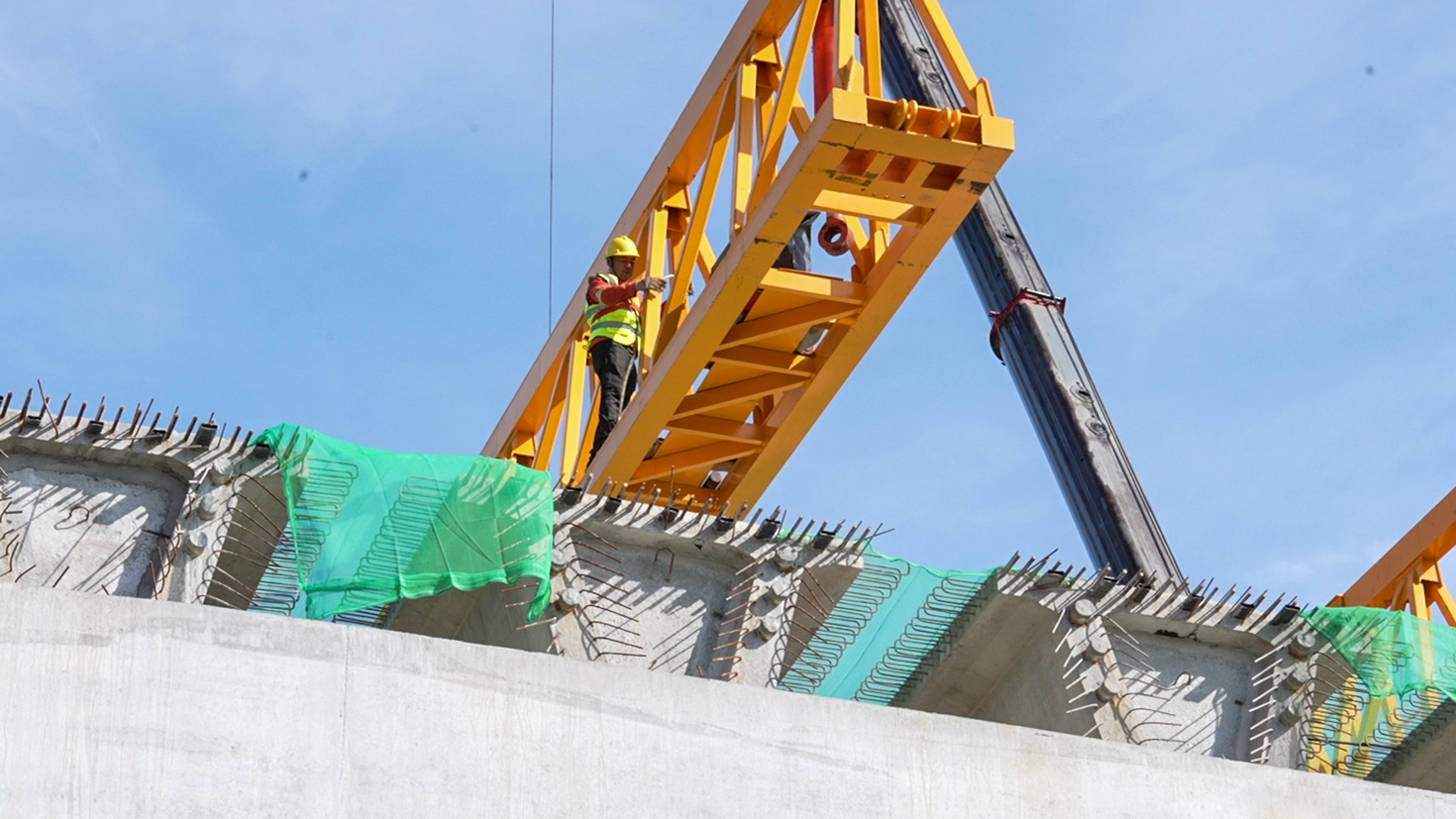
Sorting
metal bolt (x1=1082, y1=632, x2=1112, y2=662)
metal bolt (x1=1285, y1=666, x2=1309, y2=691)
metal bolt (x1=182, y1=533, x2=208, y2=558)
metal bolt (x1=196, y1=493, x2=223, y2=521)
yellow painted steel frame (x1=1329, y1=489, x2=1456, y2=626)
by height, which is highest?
yellow painted steel frame (x1=1329, y1=489, x2=1456, y2=626)

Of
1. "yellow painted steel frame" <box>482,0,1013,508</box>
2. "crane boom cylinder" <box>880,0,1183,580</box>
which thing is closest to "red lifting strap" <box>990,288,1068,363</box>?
"crane boom cylinder" <box>880,0,1183,580</box>

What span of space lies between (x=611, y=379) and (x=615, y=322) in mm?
596

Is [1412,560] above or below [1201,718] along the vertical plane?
above

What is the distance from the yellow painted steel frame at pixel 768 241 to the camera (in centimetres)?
1595

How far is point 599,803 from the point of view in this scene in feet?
38.8

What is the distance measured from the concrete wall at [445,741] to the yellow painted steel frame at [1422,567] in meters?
7.82

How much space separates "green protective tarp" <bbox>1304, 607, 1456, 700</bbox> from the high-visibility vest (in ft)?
22.3

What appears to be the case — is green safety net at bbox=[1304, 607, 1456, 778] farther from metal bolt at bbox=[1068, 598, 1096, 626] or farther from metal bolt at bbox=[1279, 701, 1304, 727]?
metal bolt at bbox=[1068, 598, 1096, 626]

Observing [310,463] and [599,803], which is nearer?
[599,803]

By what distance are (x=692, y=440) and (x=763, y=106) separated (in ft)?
10.5

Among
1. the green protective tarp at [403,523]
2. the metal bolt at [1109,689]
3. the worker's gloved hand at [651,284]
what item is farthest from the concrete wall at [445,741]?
the worker's gloved hand at [651,284]

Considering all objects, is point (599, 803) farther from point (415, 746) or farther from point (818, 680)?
point (818, 680)

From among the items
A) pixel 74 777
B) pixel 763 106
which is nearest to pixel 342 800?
pixel 74 777

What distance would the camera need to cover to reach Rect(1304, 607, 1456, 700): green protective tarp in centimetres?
1538
